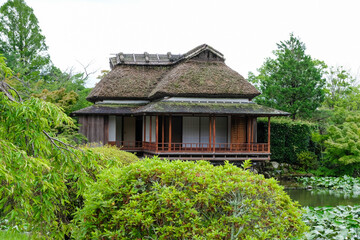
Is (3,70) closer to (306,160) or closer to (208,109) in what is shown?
(208,109)

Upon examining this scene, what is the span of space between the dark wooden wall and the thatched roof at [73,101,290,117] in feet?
1.44

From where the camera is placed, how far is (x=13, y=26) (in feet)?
106

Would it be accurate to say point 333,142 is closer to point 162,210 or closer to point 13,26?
point 162,210

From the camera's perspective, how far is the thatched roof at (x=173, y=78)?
20516mm

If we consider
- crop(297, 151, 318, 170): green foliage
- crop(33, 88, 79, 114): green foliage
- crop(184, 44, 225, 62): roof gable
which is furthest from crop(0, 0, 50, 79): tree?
crop(297, 151, 318, 170): green foliage

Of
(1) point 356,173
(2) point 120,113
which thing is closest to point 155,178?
(2) point 120,113

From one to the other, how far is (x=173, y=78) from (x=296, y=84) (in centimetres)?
922

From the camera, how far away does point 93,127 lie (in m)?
20.9

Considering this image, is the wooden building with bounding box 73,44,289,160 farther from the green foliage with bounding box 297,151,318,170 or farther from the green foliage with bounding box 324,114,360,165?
the green foliage with bounding box 324,114,360,165

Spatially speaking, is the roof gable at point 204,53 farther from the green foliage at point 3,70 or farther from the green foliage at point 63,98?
the green foliage at point 3,70

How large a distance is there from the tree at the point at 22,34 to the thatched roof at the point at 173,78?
10115 millimetres

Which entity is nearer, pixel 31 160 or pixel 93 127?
pixel 31 160

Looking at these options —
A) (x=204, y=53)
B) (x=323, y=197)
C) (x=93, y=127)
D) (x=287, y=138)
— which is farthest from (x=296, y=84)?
(x=93, y=127)

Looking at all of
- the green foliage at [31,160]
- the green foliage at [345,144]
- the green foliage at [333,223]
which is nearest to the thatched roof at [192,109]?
the green foliage at [345,144]
